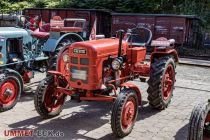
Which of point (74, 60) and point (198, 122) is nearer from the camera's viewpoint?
point (198, 122)

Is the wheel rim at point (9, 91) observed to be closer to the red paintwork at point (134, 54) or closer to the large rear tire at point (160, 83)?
the red paintwork at point (134, 54)

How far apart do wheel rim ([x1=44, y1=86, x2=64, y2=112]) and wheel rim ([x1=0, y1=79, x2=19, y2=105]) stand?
40.4 inches

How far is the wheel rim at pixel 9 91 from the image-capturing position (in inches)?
289

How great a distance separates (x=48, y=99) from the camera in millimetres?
6840

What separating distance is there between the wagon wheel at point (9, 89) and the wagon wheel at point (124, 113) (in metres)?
2.58

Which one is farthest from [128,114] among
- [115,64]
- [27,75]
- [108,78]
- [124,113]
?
[27,75]

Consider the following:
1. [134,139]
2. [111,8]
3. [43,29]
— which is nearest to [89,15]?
[111,8]

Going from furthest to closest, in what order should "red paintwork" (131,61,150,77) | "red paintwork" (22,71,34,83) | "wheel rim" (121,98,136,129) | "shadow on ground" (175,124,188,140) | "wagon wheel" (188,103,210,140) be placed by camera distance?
"red paintwork" (22,71,34,83)
"red paintwork" (131,61,150,77)
"shadow on ground" (175,124,188,140)
"wheel rim" (121,98,136,129)
"wagon wheel" (188,103,210,140)

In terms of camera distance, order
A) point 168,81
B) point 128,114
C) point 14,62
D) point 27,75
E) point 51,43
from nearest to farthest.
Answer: point 128,114
point 168,81
point 14,62
point 27,75
point 51,43

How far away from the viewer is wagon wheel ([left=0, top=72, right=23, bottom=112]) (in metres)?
7.33

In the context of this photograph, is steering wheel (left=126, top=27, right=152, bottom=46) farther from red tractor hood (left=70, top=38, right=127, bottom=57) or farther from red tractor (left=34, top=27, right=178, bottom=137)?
red tractor hood (left=70, top=38, right=127, bottom=57)

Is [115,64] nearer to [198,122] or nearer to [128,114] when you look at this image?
[128,114]

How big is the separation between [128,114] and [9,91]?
8.58 ft

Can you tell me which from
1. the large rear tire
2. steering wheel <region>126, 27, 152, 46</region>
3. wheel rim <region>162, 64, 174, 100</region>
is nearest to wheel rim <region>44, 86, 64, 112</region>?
the large rear tire
